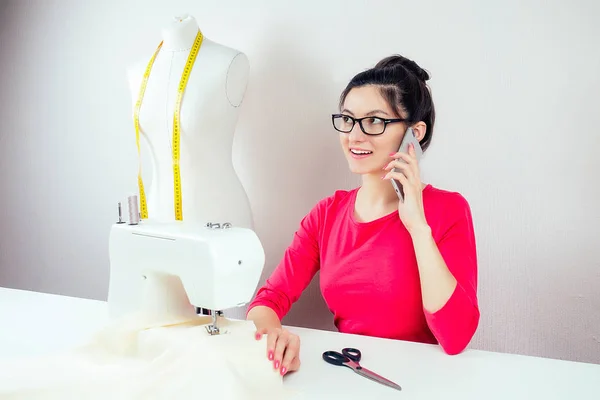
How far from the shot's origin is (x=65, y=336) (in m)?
1.44

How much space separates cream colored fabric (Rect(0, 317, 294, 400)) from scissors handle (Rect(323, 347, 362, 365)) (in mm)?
165

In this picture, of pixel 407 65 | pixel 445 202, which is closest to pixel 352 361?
pixel 445 202

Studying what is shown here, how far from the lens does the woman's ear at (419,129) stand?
1.65 metres

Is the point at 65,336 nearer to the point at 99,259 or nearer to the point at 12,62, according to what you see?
the point at 99,259

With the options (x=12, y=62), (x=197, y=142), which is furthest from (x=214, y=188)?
(x=12, y=62)

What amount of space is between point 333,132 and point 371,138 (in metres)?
0.63

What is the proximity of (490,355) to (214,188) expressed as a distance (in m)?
1.03

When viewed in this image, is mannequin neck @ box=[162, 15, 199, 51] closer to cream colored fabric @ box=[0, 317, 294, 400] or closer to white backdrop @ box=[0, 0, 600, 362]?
white backdrop @ box=[0, 0, 600, 362]

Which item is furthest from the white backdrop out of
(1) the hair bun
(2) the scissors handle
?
(2) the scissors handle

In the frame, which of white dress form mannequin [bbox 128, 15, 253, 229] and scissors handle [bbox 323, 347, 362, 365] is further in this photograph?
white dress form mannequin [bbox 128, 15, 253, 229]

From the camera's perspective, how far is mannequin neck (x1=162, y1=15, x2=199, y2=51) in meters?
1.91

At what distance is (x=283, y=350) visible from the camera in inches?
46.5

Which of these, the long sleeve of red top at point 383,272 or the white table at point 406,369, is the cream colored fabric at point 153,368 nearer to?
the white table at point 406,369

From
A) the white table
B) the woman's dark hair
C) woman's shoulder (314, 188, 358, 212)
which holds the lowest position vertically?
the white table
